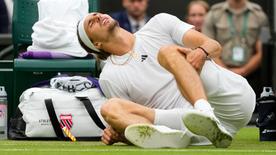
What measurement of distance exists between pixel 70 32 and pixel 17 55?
0.67 metres

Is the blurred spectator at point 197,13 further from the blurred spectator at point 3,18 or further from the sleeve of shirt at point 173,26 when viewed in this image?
the sleeve of shirt at point 173,26

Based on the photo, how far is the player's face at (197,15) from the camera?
14.0m

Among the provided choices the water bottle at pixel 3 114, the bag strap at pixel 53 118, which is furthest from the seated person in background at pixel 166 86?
the water bottle at pixel 3 114

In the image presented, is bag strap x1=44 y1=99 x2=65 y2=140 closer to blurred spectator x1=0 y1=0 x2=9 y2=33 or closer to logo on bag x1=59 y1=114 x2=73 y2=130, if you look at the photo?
logo on bag x1=59 y1=114 x2=73 y2=130

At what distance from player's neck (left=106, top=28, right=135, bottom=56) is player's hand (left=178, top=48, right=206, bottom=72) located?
80 centimetres

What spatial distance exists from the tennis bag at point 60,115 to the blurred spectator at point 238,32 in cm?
423

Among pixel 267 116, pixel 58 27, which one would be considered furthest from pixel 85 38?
pixel 58 27

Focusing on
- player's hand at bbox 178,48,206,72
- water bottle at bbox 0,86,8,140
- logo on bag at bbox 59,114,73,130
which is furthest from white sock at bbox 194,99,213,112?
water bottle at bbox 0,86,8,140

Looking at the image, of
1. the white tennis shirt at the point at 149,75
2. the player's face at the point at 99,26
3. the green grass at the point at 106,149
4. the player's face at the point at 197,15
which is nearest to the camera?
the green grass at the point at 106,149

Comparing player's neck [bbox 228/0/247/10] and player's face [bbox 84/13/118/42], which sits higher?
player's face [bbox 84/13/118/42]

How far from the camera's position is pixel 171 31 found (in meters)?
8.71

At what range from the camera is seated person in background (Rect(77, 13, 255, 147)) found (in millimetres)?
7809

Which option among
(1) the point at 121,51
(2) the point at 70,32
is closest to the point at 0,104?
(2) the point at 70,32

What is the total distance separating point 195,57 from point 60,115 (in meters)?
2.02
